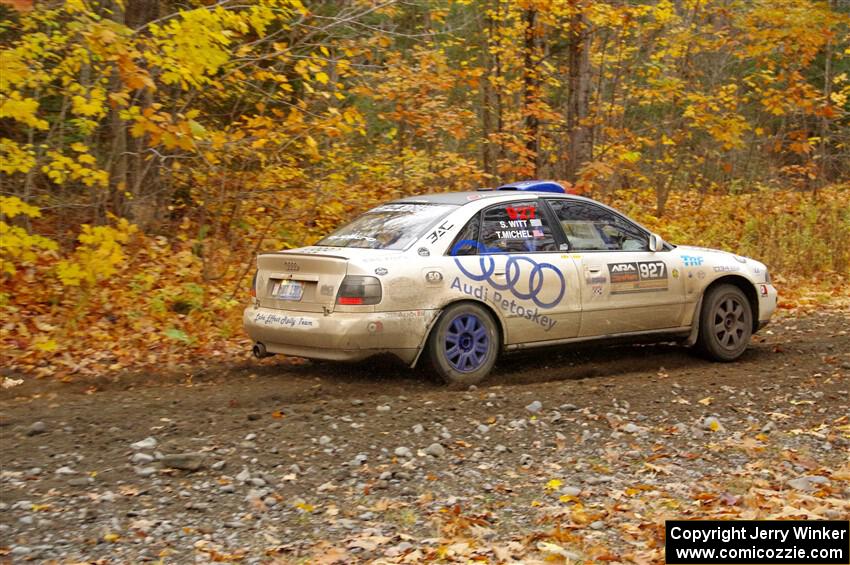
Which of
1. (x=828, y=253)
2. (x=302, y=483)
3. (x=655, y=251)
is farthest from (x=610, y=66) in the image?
(x=302, y=483)

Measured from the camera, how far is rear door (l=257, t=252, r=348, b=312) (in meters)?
7.74

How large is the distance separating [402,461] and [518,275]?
9.11ft

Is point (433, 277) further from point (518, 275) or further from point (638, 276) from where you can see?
point (638, 276)

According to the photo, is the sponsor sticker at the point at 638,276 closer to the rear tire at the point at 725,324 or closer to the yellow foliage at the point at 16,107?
the rear tire at the point at 725,324

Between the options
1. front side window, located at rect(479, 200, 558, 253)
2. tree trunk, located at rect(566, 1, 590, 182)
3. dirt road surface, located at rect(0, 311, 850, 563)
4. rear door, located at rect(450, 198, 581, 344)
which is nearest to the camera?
dirt road surface, located at rect(0, 311, 850, 563)

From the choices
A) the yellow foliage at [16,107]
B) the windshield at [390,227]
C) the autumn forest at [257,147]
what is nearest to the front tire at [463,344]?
the windshield at [390,227]

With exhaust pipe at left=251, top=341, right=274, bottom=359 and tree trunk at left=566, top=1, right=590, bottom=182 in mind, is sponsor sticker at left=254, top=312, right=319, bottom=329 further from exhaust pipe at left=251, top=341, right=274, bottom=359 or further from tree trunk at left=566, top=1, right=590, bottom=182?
tree trunk at left=566, top=1, right=590, bottom=182

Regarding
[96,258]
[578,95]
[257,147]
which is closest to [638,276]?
[257,147]

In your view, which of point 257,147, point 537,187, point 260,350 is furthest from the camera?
point 257,147

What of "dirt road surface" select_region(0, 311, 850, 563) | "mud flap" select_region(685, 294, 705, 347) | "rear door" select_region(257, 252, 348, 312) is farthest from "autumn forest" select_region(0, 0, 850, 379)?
"mud flap" select_region(685, 294, 705, 347)

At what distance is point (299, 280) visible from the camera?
8008mm

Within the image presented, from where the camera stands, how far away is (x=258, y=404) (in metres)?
7.43

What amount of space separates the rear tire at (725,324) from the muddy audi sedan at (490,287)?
0.01m

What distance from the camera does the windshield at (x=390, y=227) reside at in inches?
324
